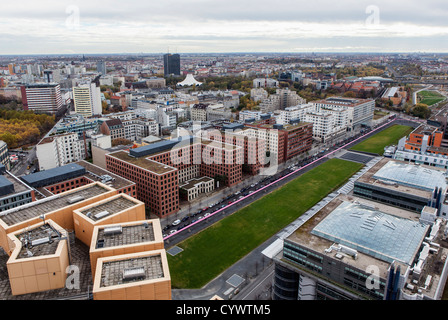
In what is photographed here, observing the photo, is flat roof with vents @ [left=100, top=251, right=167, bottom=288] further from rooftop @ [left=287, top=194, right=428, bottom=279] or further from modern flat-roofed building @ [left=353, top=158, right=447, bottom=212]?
modern flat-roofed building @ [left=353, top=158, right=447, bottom=212]

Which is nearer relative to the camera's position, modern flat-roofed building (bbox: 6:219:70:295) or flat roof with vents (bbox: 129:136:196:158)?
modern flat-roofed building (bbox: 6:219:70:295)

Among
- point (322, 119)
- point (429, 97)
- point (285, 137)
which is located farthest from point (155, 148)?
point (429, 97)

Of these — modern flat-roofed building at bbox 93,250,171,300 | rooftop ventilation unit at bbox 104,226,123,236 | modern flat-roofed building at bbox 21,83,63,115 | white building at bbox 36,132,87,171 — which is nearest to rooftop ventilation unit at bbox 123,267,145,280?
modern flat-roofed building at bbox 93,250,171,300

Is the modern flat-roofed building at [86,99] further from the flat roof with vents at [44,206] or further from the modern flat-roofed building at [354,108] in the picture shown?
the flat roof with vents at [44,206]

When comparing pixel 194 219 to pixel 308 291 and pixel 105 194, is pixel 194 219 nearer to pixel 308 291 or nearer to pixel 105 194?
pixel 308 291

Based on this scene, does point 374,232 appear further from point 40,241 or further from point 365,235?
point 40,241
